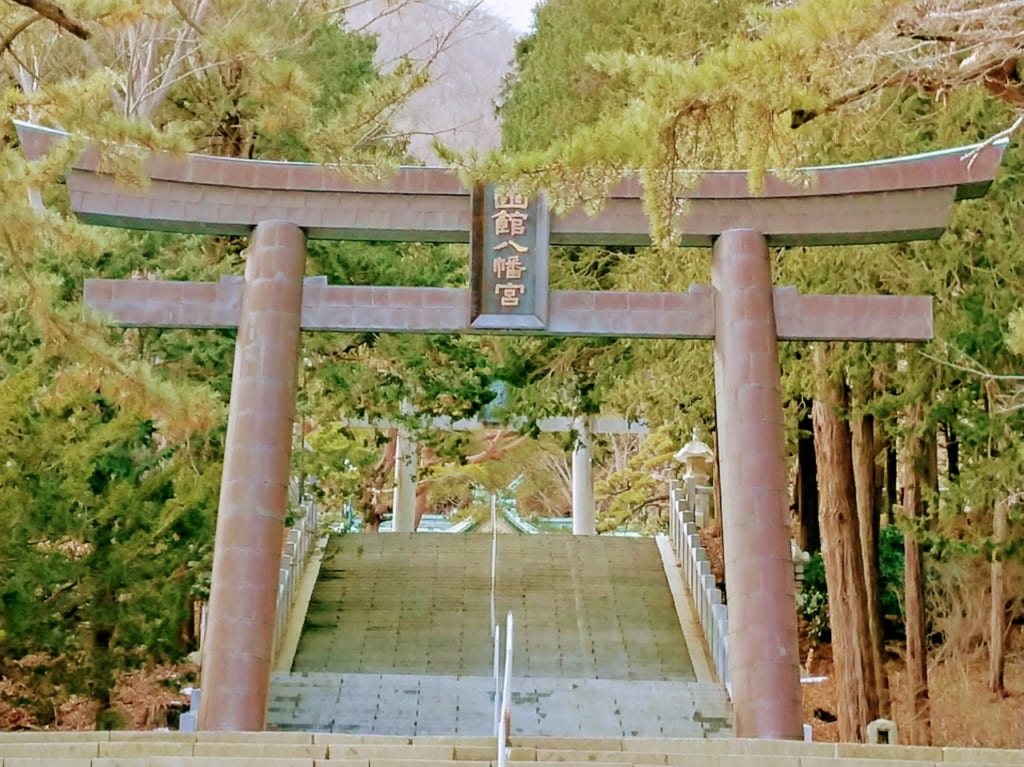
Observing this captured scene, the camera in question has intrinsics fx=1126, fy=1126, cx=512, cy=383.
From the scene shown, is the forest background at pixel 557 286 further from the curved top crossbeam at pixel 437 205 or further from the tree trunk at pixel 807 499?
the curved top crossbeam at pixel 437 205

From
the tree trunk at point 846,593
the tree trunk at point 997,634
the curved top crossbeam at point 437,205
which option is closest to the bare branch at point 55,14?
the curved top crossbeam at point 437,205

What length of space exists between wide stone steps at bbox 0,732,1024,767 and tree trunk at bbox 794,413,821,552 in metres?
11.4

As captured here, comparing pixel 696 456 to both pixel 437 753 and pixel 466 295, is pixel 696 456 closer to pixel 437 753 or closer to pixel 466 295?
pixel 466 295

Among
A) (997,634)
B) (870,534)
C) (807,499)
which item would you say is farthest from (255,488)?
(807,499)

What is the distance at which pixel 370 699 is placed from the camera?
9688 mm

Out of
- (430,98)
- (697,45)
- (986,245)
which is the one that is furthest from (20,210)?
(430,98)

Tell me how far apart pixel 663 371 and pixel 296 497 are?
204 inches

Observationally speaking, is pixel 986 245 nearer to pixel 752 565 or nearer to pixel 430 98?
pixel 752 565

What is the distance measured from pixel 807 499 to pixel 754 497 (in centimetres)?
1039

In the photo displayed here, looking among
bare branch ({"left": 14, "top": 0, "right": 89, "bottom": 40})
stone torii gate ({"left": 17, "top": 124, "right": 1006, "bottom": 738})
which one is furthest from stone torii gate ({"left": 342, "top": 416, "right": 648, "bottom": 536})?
bare branch ({"left": 14, "top": 0, "right": 89, "bottom": 40})

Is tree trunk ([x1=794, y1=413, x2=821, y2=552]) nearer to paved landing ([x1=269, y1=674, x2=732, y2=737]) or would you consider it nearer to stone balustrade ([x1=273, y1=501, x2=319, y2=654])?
stone balustrade ([x1=273, y1=501, x2=319, y2=654])

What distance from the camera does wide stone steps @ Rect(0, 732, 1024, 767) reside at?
540cm

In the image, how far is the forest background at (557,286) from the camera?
4.55 meters

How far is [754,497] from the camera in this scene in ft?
24.7
